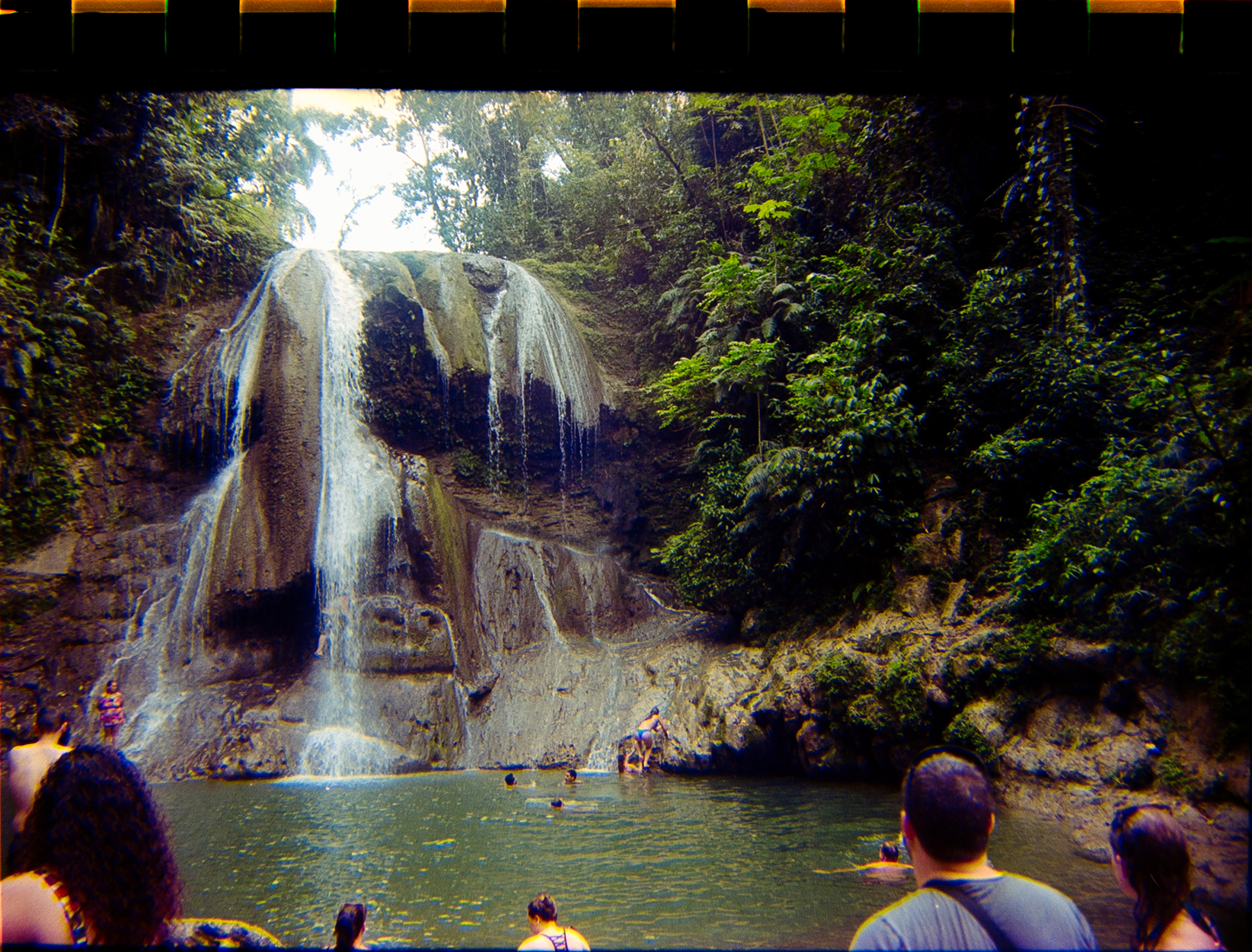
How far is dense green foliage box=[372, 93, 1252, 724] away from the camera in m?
6.99

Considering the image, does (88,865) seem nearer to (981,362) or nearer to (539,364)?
(981,362)

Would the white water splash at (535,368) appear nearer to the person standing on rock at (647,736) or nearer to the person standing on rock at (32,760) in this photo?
the person standing on rock at (647,736)

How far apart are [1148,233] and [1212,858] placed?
8.45 m

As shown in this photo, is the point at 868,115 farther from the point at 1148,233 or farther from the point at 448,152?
the point at 448,152

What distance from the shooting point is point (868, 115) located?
1452cm

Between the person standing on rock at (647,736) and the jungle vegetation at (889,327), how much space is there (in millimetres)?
3251

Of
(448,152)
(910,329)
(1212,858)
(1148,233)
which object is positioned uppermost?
(448,152)

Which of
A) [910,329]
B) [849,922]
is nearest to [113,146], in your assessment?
[910,329]

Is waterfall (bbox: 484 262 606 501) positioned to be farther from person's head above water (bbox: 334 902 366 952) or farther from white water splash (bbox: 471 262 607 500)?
person's head above water (bbox: 334 902 366 952)

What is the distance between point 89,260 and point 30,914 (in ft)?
61.8

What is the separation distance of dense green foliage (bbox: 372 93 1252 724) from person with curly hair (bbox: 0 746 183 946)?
551 cm

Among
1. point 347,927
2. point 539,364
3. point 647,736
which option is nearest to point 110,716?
point 647,736

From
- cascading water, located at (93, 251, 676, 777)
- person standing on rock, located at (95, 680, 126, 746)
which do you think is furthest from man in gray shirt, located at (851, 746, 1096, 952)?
person standing on rock, located at (95, 680, 126, 746)

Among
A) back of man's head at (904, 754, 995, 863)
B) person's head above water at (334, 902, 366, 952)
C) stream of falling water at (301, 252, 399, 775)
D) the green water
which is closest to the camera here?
back of man's head at (904, 754, 995, 863)
